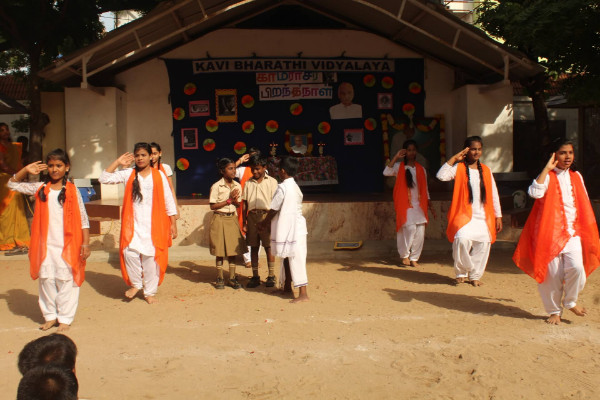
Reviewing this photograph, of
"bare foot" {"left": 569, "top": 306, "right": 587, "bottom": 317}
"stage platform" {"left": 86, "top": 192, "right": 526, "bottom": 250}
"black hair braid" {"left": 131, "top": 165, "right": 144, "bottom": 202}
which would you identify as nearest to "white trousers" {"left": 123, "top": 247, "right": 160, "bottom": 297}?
"black hair braid" {"left": 131, "top": 165, "right": 144, "bottom": 202}

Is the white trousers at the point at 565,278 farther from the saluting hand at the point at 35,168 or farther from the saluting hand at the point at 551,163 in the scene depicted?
the saluting hand at the point at 35,168

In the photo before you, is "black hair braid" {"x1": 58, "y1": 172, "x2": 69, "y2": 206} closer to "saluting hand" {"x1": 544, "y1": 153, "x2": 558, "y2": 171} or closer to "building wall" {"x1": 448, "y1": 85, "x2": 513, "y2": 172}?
"saluting hand" {"x1": 544, "y1": 153, "x2": 558, "y2": 171}

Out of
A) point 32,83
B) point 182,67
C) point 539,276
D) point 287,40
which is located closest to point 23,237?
point 32,83

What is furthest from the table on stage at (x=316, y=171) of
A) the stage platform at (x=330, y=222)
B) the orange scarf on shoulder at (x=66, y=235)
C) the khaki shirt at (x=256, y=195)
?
the orange scarf on shoulder at (x=66, y=235)

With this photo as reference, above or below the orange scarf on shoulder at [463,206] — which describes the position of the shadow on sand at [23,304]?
below

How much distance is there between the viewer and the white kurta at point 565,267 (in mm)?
5496

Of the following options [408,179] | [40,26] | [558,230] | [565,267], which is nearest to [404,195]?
[408,179]

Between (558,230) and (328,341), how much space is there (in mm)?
2420

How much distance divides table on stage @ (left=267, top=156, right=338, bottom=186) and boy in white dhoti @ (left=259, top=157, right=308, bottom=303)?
Result: 209 inches

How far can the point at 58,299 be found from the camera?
5.64 m

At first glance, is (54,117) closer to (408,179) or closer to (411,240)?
(408,179)

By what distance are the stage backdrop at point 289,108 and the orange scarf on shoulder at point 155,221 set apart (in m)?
5.33

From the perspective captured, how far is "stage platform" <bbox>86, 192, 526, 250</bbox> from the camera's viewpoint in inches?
381

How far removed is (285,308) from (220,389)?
2205 millimetres
